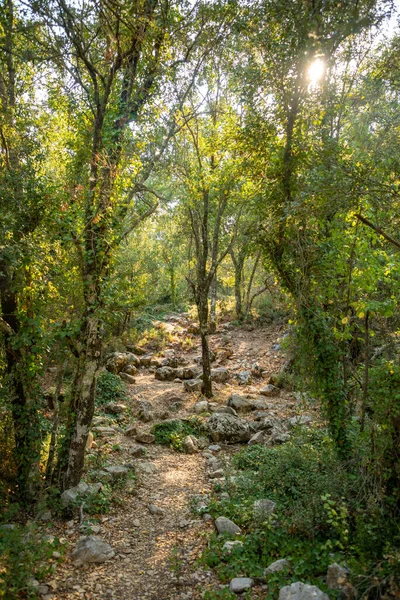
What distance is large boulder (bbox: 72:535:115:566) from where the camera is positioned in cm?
450

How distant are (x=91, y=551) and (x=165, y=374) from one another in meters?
8.55

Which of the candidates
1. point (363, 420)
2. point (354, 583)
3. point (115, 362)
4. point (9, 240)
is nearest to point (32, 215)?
point (9, 240)

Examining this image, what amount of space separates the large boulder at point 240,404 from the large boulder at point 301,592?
6.38 metres

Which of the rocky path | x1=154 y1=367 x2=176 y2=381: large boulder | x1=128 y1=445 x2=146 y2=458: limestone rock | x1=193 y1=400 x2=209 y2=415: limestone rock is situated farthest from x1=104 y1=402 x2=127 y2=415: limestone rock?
x1=154 y1=367 x2=176 y2=381: large boulder

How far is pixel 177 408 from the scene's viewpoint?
A: 10391mm

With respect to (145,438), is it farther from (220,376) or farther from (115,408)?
(220,376)

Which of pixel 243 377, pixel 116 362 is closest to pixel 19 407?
pixel 116 362

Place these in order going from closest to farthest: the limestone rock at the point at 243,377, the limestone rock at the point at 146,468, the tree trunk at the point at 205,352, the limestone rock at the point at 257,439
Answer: the limestone rock at the point at 146,468, the limestone rock at the point at 257,439, the tree trunk at the point at 205,352, the limestone rock at the point at 243,377

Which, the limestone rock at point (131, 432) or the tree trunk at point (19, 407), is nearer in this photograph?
the tree trunk at point (19, 407)

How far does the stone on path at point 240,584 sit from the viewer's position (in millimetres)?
3908

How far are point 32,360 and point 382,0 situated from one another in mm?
6435

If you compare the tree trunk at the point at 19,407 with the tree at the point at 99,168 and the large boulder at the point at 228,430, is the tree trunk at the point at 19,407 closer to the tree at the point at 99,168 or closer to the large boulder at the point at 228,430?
the tree at the point at 99,168

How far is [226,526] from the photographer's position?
4.99m

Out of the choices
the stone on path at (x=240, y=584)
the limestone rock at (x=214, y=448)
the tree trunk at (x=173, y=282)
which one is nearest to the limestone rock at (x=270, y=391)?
the limestone rock at (x=214, y=448)
